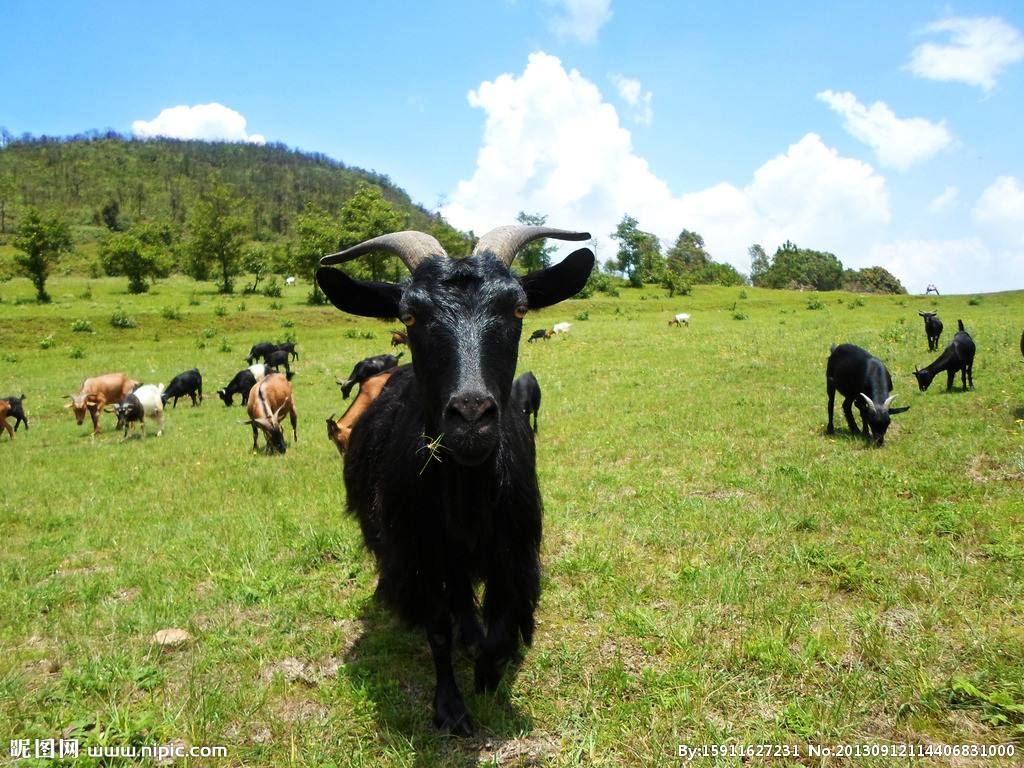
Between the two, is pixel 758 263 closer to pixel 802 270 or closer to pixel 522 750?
pixel 802 270

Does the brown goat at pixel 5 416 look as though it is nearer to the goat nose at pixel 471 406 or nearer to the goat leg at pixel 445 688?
the goat leg at pixel 445 688

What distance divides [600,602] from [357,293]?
121 inches

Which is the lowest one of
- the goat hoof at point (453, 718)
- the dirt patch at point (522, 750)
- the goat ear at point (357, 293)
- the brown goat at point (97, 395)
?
the dirt patch at point (522, 750)

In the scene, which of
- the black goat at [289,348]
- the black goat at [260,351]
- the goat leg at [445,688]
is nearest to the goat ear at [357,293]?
the goat leg at [445,688]

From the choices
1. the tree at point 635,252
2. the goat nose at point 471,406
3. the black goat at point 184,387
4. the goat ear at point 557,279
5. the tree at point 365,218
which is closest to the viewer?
the goat nose at point 471,406

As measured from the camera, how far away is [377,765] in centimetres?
310

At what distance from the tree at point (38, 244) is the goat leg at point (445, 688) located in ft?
173

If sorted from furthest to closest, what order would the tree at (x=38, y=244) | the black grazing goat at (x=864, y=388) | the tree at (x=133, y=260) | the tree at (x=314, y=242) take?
the tree at (x=314, y=242) < the tree at (x=133, y=260) < the tree at (x=38, y=244) < the black grazing goat at (x=864, y=388)

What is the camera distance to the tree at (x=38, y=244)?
43719 millimetres

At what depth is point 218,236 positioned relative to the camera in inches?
2238

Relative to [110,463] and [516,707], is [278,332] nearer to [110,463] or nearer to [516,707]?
[110,463]

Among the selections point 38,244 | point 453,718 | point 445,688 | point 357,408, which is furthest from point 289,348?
point 38,244

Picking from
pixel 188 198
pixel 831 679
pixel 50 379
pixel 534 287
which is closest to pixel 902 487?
pixel 831 679

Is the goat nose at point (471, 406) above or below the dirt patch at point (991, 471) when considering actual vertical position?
above
